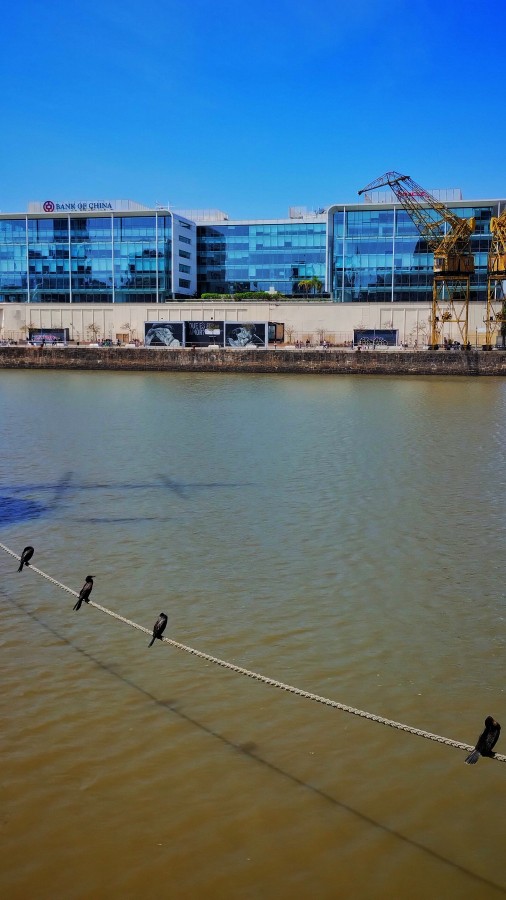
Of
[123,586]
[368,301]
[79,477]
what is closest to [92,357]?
[368,301]

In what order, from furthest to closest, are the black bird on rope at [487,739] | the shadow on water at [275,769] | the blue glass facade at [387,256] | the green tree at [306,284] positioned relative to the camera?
the green tree at [306,284] < the blue glass facade at [387,256] < the shadow on water at [275,769] < the black bird on rope at [487,739]

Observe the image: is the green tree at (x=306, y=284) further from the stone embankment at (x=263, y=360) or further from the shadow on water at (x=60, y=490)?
the shadow on water at (x=60, y=490)

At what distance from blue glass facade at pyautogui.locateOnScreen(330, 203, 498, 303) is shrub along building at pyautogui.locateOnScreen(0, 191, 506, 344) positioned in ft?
0.34

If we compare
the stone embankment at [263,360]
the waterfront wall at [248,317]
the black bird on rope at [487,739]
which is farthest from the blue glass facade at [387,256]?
the black bird on rope at [487,739]

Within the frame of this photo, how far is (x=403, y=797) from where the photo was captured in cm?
539

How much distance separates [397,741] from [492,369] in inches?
2315

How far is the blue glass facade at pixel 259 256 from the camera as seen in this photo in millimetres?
89938

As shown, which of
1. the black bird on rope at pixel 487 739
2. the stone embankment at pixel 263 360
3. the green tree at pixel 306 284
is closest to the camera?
the black bird on rope at pixel 487 739

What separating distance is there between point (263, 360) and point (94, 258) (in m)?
29.4

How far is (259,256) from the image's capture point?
303 ft

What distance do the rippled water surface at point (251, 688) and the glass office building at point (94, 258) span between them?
72232 millimetres

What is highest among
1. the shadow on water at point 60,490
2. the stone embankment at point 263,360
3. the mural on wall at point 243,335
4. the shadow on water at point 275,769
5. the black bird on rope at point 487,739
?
the mural on wall at point 243,335

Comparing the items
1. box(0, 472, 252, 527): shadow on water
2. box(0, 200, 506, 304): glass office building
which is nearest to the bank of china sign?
box(0, 200, 506, 304): glass office building

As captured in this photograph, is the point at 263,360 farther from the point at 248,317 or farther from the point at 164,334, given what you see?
the point at 248,317
